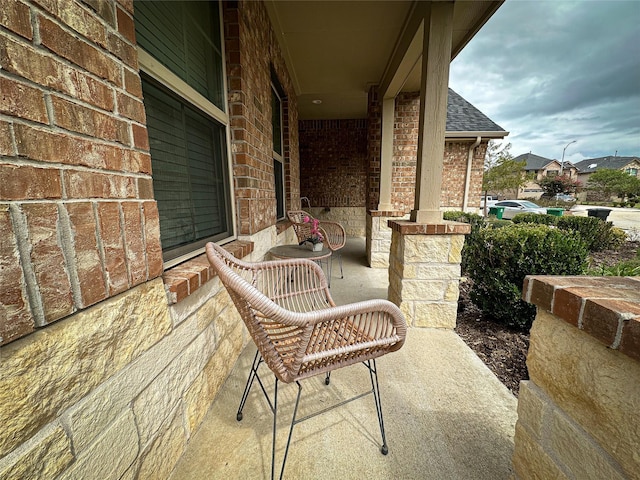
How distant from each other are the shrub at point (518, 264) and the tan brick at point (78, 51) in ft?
8.93

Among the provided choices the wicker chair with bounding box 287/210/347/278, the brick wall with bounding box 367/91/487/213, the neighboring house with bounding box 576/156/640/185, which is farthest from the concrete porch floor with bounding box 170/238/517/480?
the neighboring house with bounding box 576/156/640/185

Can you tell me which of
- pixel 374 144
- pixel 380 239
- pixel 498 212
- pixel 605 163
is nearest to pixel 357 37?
pixel 374 144

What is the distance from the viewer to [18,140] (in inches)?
20.0

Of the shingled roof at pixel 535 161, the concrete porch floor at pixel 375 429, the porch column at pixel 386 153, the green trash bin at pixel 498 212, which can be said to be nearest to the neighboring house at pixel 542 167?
the shingled roof at pixel 535 161

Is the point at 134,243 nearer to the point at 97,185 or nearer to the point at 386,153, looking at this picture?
the point at 97,185

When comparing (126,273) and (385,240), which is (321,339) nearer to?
(126,273)

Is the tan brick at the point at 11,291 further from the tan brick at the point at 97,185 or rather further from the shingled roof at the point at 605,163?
the shingled roof at the point at 605,163

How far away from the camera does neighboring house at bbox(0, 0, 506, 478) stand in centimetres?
52

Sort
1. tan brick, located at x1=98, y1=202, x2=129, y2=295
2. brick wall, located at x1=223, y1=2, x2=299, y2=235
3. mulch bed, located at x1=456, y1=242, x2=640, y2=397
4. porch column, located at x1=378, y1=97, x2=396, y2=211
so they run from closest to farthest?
tan brick, located at x1=98, y1=202, x2=129, y2=295, mulch bed, located at x1=456, y1=242, x2=640, y2=397, brick wall, located at x1=223, y1=2, x2=299, y2=235, porch column, located at x1=378, y1=97, x2=396, y2=211

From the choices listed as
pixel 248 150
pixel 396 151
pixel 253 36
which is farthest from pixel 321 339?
pixel 396 151

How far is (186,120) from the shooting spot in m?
1.40

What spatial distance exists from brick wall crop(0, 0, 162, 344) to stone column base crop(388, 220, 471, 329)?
71.5 inches

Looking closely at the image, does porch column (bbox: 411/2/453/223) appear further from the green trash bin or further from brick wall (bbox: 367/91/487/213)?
the green trash bin

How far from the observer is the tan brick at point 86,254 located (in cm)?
62
